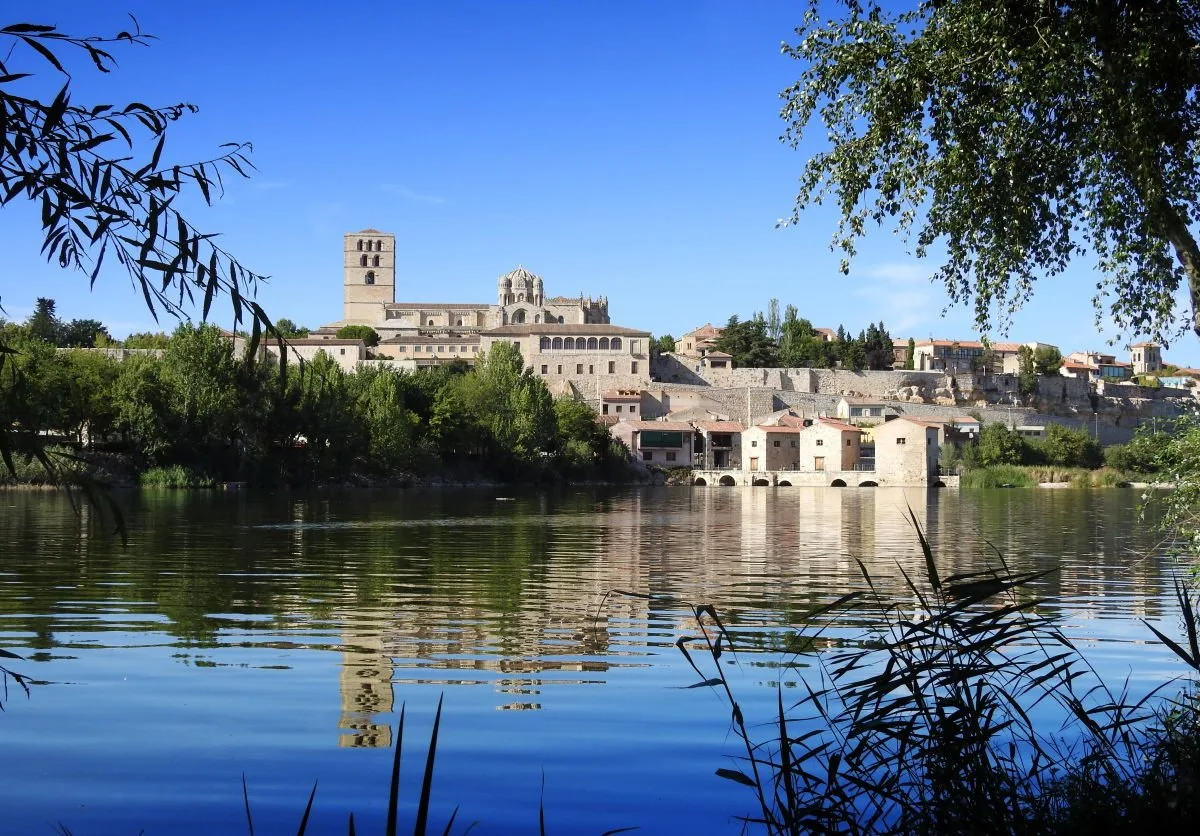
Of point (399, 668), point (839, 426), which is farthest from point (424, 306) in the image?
point (399, 668)

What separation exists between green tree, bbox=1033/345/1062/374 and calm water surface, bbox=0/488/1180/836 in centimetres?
8619

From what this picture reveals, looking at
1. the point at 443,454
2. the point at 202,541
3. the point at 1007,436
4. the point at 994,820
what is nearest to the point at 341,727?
the point at 994,820

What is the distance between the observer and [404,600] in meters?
12.0

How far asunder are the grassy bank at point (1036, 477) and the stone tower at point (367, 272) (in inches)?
2292

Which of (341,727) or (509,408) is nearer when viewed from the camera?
(341,727)

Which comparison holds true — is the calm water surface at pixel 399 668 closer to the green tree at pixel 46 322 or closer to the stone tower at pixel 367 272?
the green tree at pixel 46 322

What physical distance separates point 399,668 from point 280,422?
40136 mm

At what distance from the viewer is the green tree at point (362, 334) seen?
92.2 m

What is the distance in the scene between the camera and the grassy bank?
228 feet

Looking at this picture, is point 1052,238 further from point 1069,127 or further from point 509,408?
point 509,408

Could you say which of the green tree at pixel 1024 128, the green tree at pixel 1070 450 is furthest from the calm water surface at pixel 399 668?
the green tree at pixel 1070 450

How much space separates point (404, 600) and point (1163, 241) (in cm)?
780

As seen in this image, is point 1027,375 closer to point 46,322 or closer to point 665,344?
point 665,344

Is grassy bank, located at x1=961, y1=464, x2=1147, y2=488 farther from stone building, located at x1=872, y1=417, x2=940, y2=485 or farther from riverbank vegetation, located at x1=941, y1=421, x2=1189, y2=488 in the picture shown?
stone building, located at x1=872, y1=417, x2=940, y2=485
